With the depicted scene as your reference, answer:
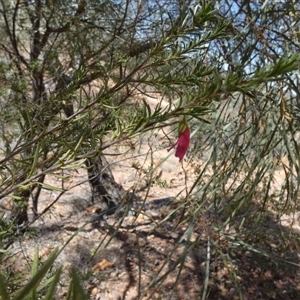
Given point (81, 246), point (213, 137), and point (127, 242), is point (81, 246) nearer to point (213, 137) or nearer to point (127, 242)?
point (127, 242)

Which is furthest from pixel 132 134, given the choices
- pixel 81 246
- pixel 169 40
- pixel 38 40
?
pixel 81 246

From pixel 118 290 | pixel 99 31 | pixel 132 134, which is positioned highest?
pixel 99 31

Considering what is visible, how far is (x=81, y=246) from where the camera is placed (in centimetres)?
282

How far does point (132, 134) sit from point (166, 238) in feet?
7.97

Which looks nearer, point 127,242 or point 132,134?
point 132,134

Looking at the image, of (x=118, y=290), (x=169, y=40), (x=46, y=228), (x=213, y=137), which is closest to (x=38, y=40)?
(x=46, y=228)

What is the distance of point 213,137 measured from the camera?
47.4 inches

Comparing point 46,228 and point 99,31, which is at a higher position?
point 99,31

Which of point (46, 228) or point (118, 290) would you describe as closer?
point (118, 290)

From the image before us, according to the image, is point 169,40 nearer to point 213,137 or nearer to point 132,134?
point 132,134

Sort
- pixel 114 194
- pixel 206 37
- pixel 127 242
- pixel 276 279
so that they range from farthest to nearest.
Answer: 1. pixel 114 194
2. pixel 127 242
3. pixel 276 279
4. pixel 206 37

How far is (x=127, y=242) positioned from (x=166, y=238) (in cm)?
30

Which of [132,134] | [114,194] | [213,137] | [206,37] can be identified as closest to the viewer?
[132,134]

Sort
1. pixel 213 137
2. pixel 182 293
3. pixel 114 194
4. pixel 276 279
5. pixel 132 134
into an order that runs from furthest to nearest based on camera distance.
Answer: pixel 114 194, pixel 276 279, pixel 182 293, pixel 213 137, pixel 132 134
